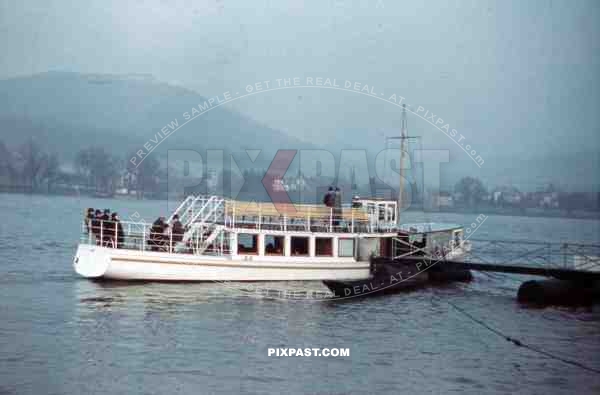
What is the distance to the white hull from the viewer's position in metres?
32.7

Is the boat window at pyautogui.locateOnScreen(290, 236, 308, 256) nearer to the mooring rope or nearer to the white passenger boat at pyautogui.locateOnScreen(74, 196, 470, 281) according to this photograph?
the white passenger boat at pyautogui.locateOnScreen(74, 196, 470, 281)

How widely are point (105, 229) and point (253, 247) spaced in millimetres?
7258

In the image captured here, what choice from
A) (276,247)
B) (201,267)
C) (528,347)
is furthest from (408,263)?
(528,347)

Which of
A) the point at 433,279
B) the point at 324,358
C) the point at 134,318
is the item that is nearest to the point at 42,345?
the point at 134,318

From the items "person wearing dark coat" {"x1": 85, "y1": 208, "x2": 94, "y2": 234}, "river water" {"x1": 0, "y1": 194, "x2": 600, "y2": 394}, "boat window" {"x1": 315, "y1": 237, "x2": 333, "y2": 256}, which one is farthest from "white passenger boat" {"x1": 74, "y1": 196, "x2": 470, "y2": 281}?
"river water" {"x1": 0, "y1": 194, "x2": 600, "y2": 394}

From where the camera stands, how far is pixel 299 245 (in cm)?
3709

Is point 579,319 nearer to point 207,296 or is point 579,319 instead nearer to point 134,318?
point 207,296

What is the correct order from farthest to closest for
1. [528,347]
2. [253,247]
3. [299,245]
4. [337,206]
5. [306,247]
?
1. [337,206]
2. [299,245]
3. [306,247]
4. [253,247]
5. [528,347]

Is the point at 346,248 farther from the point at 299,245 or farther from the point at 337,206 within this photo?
the point at 299,245

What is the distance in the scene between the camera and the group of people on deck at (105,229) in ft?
108

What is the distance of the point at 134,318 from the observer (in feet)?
86.3

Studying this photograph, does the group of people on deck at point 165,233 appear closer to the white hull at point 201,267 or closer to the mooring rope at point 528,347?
the white hull at point 201,267

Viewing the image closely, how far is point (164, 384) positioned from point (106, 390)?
4.81ft

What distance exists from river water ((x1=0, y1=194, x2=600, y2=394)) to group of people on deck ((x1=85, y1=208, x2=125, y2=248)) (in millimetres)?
2049
